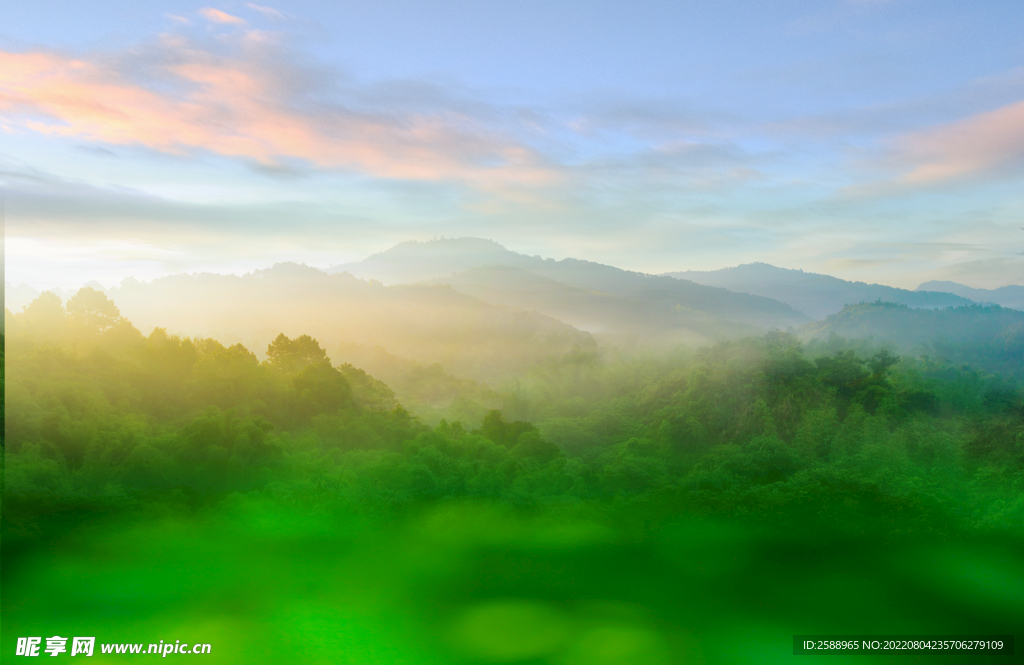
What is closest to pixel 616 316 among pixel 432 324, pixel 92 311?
pixel 432 324

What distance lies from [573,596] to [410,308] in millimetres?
110004

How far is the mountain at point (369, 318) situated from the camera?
78875 millimetres

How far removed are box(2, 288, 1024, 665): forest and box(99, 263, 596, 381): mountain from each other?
45416 millimetres

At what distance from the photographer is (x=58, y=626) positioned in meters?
10.1

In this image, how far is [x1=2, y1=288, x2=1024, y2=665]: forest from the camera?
35.9 ft

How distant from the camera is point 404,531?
15.9m

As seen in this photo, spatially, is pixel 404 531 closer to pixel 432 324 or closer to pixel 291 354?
pixel 291 354

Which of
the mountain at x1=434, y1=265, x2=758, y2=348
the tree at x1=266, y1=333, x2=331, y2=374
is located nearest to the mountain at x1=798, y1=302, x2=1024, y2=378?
the mountain at x1=434, y1=265, x2=758, y2=348

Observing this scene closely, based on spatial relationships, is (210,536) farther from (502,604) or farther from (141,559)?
(502,604)

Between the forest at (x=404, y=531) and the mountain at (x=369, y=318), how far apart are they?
4542cm

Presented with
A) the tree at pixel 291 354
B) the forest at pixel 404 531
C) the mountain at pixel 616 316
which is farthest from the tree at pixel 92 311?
the mountain at pixel 616 316

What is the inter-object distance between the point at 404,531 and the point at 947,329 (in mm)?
129245

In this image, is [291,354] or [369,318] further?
[369,318]

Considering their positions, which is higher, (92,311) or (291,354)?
(92,311)
